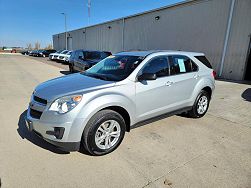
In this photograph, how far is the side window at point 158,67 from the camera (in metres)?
3.53

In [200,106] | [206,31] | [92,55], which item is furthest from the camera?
[206,31]

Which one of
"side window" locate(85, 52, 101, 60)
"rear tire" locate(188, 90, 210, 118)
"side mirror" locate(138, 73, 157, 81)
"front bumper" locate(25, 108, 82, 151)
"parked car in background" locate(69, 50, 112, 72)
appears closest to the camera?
"front bumper" locate(25, 108, 82, 151)

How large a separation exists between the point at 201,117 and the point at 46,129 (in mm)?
3795

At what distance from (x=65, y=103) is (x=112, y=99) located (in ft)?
2.30

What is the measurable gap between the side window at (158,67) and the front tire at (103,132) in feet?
3.63

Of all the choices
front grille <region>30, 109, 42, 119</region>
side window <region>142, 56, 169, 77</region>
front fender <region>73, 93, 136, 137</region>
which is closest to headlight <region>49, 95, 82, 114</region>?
front fender <region>73, 93, 136, 137</region>

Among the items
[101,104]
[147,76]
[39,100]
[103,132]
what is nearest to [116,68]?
[147,76]

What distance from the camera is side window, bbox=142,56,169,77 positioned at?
139 inches

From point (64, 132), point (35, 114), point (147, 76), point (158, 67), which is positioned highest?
point (158, 67)

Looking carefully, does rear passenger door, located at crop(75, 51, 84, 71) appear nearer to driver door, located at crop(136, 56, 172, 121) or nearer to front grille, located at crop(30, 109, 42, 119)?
driver door, located at crop(136, 56, 172, 121)

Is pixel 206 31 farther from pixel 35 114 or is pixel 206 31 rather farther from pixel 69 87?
pixel 35 114

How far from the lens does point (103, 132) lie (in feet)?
9.61

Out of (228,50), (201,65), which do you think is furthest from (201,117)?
(228,50)

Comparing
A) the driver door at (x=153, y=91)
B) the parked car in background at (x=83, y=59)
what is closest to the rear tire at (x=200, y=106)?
the driver door at (x=153, y=91)
